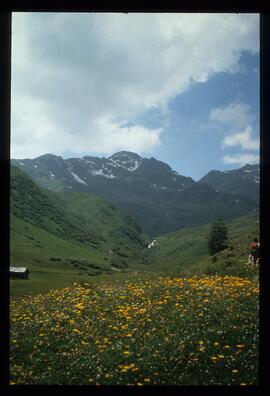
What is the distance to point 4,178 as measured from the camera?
3.93 metres

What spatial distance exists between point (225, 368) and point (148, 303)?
3.79 metres

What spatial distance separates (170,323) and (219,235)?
113m

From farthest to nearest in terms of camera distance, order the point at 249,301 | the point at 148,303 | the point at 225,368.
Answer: the point at 148,303
the point at 249,301
the point at 225,368

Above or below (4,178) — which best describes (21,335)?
below

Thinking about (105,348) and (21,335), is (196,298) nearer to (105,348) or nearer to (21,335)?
(105,348)

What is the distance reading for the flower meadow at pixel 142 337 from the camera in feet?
20.4

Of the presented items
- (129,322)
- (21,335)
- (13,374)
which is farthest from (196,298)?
(13,374)

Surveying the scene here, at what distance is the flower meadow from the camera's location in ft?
20.4

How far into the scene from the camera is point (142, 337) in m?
7.73

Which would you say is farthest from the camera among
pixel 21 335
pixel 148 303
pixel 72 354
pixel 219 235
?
pixel 219 235

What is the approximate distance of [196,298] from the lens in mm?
9930
